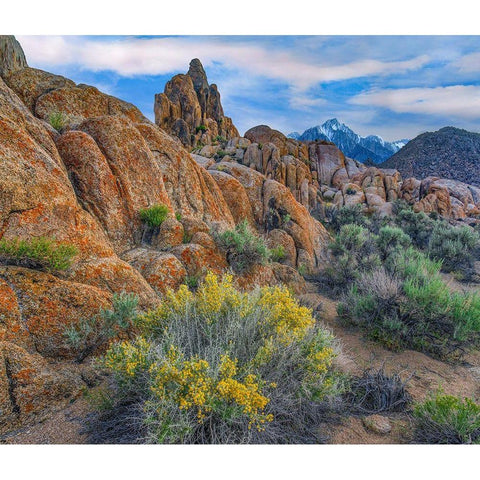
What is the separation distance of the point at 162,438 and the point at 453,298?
6010 mm

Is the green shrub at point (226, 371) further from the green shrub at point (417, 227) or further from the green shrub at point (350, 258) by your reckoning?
the green shrub at point (417, 227)

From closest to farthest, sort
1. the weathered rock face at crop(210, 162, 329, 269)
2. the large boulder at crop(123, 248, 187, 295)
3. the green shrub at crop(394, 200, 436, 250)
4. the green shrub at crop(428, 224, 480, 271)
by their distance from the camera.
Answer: the large boulder at crop(123, 248, 187, 295), the weathered rock face at crop(210, 162, 329, 269), the green shrub at crop(428, 224, 480, 271), the green shrub at crop(394, 200, 436, 250)

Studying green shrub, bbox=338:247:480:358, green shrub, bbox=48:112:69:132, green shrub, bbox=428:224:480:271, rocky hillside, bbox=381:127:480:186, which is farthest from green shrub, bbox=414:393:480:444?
rocky hillside, bbox=381:127:480:186

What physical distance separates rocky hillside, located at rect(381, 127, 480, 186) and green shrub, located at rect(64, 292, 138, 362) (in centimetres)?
2820

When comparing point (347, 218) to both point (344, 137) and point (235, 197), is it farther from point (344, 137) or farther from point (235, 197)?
point (235, 197)

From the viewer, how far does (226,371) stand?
285cm

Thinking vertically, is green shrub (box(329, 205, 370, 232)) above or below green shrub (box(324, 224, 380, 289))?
above

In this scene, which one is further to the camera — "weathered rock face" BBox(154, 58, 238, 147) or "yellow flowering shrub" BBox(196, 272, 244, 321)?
"weathered rock face" BBox(154, 58, 238, 147)

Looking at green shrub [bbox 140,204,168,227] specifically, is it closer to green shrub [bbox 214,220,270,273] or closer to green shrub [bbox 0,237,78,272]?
green shrub [bbox 214,220,270,273]

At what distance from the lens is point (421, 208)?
25.5 metres

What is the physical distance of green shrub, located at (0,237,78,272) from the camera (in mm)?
3641

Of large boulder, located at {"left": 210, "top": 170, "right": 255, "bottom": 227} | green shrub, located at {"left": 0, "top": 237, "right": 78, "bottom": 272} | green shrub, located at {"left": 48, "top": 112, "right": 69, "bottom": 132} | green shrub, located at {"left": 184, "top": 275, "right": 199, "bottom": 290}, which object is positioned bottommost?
green shrub, located at {"left": 184, "top": 275, "right": 199, "bottom": 290}

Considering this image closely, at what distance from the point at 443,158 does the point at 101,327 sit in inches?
1506

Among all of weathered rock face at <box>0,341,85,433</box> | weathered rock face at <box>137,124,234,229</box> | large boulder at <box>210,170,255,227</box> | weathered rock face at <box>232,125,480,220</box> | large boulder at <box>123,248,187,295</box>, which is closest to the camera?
weathered rock face at <box>0,341,85,433</box>
